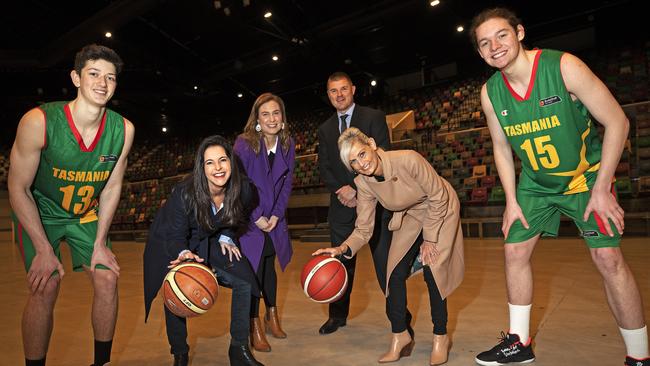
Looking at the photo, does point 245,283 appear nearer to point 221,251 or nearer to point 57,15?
point 221,251

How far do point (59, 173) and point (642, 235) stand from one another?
8.31 meters

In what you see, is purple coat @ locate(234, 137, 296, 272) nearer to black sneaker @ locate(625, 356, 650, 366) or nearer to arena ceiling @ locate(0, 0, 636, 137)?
black sneaker @ locate(625, 356, 650, 366)

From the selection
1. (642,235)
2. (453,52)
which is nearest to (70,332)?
(642,235)

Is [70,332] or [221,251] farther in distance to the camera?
[70,332]

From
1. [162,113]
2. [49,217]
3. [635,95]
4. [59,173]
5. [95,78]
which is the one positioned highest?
[162,113]

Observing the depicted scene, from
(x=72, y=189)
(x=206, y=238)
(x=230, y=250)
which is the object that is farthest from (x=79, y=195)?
(x=230, y=250)

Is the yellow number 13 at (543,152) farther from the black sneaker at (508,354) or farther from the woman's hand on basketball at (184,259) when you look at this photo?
the woman's hand on basketball at (184,259)

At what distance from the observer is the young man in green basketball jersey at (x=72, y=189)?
6.44ft

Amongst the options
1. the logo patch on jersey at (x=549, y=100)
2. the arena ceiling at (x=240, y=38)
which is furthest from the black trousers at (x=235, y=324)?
the arena ceiling at (x=240, y=38)

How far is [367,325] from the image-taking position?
3092 millimetres

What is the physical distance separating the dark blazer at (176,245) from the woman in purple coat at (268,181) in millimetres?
400

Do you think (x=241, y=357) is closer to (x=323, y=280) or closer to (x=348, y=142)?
(x=323, y=280)

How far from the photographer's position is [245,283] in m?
2.33

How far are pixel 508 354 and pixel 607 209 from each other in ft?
2.81
